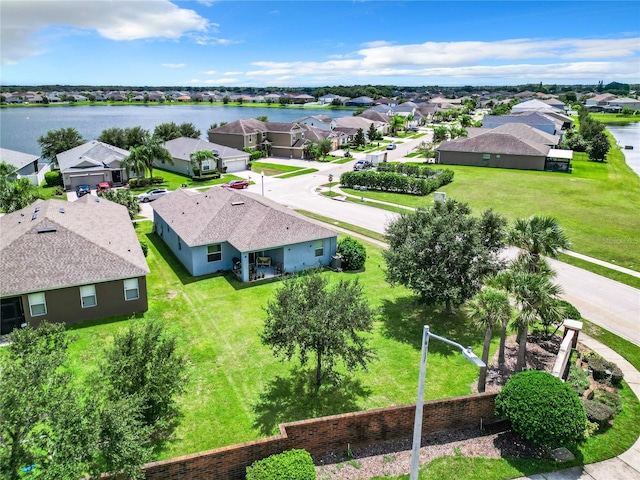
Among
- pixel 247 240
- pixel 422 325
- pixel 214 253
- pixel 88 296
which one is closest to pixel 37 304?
pixel 88 296

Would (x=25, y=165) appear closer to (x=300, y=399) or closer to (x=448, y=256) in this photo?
(x=300, y=399)

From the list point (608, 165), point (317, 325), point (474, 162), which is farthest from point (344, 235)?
point (608, 165)

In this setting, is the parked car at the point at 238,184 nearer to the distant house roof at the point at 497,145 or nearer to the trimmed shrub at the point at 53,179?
the trimmed shrub at the point at 53,179

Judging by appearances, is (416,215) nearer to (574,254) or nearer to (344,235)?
(344,235)

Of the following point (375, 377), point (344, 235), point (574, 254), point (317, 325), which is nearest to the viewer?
point (317, 325)

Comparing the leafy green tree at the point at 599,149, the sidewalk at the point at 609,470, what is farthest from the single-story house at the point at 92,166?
the leafy green tree at the point at 599,149

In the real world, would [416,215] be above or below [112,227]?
above
